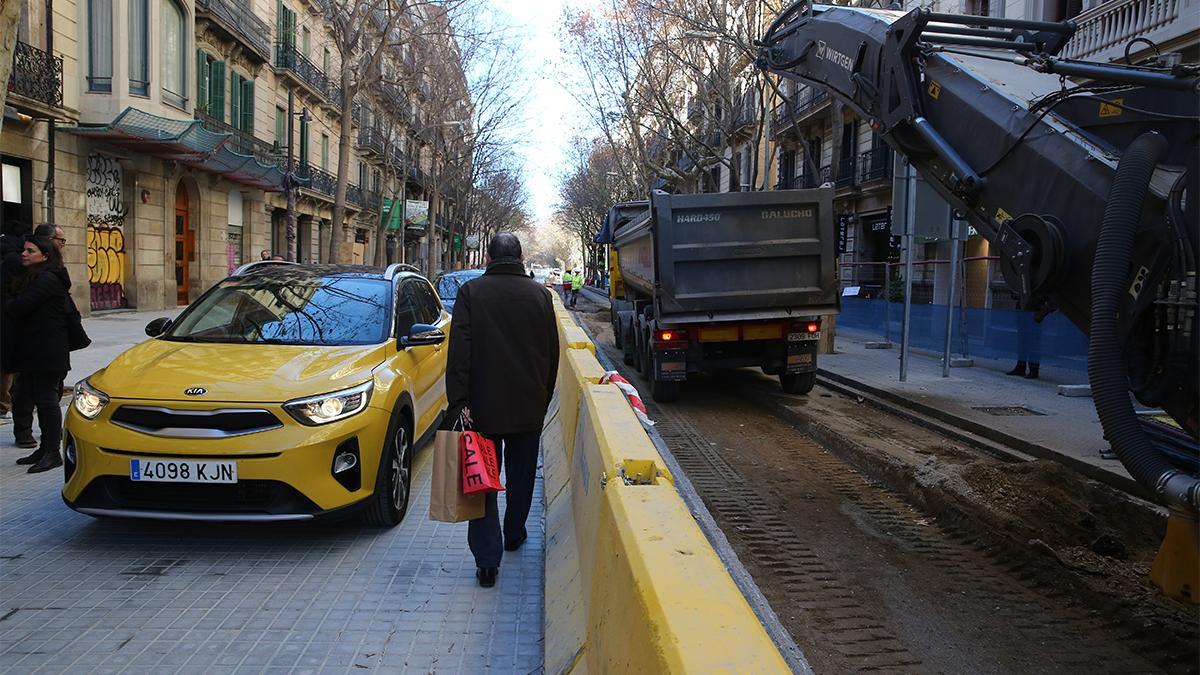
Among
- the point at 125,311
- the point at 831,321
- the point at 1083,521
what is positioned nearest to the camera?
the point at 1083,521

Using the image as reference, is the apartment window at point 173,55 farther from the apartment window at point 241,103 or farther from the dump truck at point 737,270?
the dump truck at point 737,270

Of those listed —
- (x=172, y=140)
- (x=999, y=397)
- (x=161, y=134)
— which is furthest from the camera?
(x=172, y=140)

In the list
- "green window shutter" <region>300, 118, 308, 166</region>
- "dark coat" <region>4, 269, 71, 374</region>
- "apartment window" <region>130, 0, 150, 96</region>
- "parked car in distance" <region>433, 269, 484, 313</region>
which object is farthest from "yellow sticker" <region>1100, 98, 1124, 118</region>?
"green window shutter" <region>300, 118, 308, 166</region>

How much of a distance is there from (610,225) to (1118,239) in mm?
17342

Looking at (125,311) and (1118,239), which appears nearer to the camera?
(1118,239)

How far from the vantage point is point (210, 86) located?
25.4 metres

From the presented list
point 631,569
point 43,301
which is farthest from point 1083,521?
point 43,301

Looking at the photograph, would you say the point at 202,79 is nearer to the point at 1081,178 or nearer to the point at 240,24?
the point at 240,24

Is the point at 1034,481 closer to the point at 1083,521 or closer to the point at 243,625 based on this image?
the point at 1083,521

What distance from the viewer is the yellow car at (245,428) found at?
14.2 ft

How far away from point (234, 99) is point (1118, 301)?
28.8 metres

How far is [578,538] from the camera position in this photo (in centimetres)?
386

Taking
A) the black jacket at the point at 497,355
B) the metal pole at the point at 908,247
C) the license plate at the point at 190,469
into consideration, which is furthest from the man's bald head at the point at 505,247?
the metal pole at the point at 908,247

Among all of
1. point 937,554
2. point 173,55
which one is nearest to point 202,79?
point 173,55
